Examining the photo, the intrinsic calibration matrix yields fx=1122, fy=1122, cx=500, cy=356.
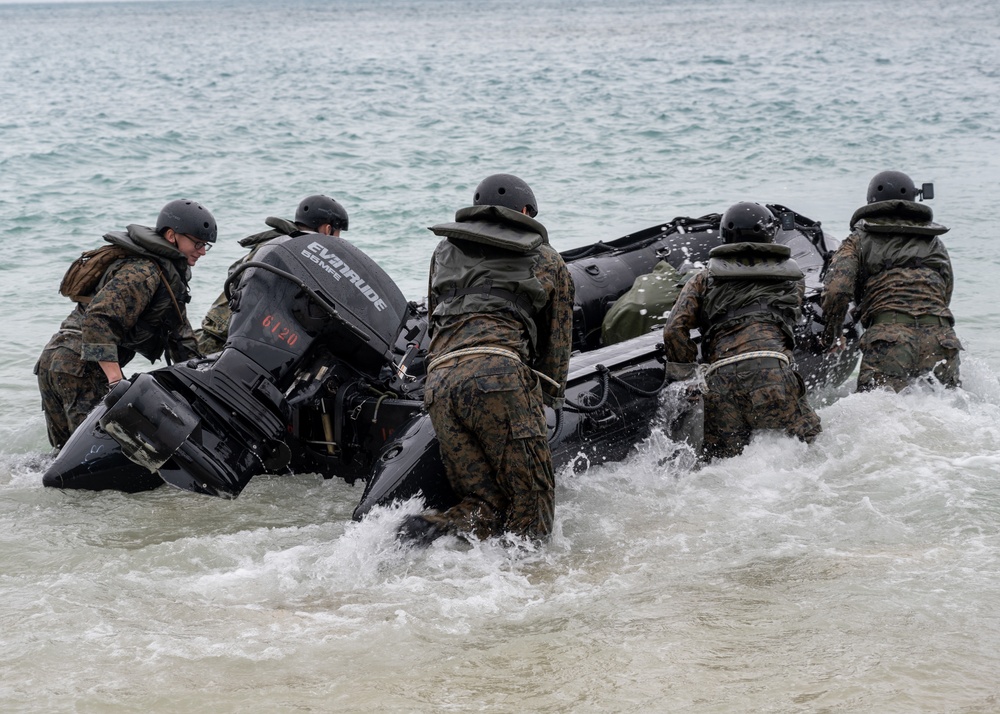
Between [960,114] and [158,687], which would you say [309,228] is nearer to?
Answer: [158,687]

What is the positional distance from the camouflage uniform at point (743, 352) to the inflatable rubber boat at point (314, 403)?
20 cm

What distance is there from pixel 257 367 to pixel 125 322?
112cm

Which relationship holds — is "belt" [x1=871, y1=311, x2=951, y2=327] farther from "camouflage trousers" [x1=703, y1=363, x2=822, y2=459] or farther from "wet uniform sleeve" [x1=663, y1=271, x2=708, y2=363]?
"wet uniform sleeve" [x1=663, y1=271, x2=708, y2=363]

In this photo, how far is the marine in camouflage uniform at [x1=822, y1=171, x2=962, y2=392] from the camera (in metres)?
6.36

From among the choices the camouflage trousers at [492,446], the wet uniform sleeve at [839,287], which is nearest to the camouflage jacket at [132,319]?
the camouflage trousers at [492,446]

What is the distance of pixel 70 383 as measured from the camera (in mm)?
5754

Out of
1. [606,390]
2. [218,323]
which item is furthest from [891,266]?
[218,323]

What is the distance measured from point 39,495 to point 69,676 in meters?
2.03

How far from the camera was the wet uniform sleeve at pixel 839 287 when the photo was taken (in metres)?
6.29

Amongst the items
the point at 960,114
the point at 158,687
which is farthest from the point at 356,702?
the point at 960,114

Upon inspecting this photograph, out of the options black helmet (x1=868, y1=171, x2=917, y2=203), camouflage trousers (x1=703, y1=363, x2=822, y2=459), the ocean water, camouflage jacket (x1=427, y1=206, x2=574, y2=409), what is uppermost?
black helmet (x1=868, y1=171, x2=917, y2=203)

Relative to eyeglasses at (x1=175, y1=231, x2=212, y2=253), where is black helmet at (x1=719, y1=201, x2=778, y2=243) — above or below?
above

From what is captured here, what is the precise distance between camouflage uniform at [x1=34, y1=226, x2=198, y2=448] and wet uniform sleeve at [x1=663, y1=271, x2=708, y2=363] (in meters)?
2.49

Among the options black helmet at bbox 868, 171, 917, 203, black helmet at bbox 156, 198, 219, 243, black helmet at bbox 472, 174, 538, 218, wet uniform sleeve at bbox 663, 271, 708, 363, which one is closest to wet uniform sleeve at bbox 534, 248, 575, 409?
black helmet at bbox 472, 174, 538, 218
